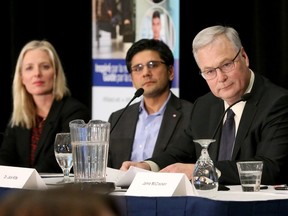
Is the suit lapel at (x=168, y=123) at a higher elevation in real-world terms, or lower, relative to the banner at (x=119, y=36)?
lower

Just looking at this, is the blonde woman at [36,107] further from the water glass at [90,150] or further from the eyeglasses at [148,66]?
the water glass at [90,150]

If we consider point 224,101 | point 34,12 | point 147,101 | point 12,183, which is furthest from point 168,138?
point 34,12

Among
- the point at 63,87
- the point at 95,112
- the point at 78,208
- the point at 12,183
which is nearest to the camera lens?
the point at 78,208

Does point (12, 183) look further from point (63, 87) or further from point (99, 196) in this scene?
point (63, 87)

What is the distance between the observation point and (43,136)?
13.4ft

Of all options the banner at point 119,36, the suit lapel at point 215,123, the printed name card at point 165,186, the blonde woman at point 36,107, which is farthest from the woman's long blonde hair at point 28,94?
the printed name card at point 165,186

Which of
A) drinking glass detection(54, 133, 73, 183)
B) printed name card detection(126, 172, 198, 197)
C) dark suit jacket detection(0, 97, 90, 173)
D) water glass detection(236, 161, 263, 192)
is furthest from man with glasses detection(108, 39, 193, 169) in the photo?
printed name card detection(126, 172, 198, 197)

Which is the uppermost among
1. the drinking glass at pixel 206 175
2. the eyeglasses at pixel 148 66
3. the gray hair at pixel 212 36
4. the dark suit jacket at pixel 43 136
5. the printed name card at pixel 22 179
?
the gray hair at pixel 212 36

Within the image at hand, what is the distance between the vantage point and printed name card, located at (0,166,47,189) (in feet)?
6.89

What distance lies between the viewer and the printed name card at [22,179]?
210 centimetres

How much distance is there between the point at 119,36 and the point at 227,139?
8.08 ft

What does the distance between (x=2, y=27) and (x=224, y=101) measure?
309cm

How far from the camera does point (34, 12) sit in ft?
18.1

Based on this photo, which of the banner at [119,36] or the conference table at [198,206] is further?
the banner at [119,36]
